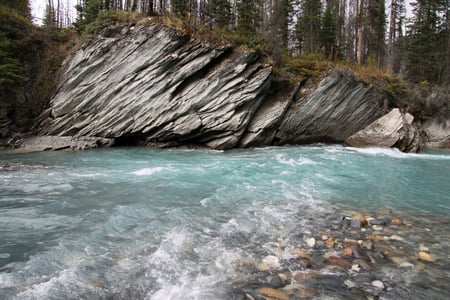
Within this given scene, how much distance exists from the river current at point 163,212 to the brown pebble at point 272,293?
0.40 meters

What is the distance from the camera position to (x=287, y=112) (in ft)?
62.6

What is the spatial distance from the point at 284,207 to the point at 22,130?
54.9 ft

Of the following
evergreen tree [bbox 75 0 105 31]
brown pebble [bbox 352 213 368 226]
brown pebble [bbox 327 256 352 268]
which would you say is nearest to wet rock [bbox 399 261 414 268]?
brown pebble [bbox 327 256 352 268]

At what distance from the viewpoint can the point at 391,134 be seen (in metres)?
19.2

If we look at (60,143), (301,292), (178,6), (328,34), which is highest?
(178,6)

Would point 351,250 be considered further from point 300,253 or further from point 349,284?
point 349,284

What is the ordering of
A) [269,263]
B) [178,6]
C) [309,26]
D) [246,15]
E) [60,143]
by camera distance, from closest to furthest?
[269,263] → [60,143] → [246,15] → [178,6] → [309,26]

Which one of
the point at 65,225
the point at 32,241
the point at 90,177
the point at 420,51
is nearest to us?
the point at 32,241

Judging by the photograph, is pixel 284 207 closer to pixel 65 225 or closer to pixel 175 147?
pixel 65 225

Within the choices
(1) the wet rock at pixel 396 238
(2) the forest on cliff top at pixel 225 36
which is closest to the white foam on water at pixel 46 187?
(1) the wet rock at pixel 396 238

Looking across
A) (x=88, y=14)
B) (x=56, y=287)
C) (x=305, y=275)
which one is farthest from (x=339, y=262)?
(x=88, y=14)

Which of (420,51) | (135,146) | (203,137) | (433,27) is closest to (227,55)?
(203,137)

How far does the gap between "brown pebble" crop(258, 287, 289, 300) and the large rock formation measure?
13791mm

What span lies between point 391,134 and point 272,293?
18.5 meters
